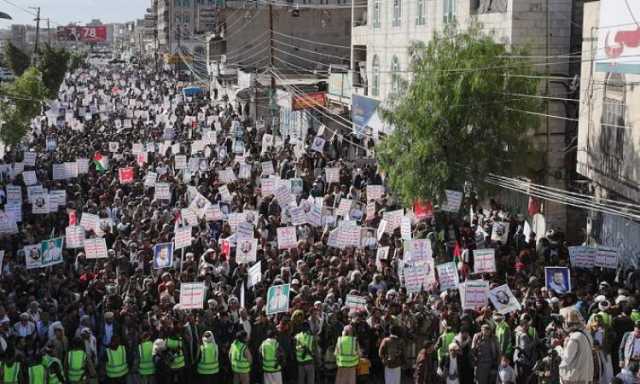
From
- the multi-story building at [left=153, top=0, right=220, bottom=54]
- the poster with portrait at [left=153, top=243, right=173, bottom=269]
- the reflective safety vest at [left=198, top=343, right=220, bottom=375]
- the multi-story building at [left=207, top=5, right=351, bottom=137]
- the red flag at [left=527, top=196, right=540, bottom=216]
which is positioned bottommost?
the reflective safety vest at [left=198, top=343, right=220, bottom=375]

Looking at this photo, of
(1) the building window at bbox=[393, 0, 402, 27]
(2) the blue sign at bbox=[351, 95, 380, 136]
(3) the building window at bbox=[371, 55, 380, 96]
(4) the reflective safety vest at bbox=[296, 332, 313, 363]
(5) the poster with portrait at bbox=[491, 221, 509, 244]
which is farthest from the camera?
(3) the building window at bbox=[371, 55, 380, 96]

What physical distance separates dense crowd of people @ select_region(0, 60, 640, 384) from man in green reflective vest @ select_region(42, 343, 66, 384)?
0.02 m

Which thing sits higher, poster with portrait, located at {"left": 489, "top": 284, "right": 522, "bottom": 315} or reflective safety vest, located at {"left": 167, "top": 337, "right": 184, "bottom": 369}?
poster with portrait, located at {"left": 489, "top": 284, "right": 522, "bottom": 315}

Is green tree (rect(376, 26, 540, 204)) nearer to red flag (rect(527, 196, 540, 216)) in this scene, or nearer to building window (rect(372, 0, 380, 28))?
red flag (rect(527, 196, 540, 216))

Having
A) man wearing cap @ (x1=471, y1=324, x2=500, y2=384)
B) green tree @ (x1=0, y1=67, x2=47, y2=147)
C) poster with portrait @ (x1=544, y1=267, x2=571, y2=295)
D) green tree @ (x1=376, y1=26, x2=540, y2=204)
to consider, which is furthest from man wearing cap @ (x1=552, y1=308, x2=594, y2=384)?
green tree @ (x1=0, y1=67, x2=47, y2=147)

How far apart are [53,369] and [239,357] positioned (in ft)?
8.25

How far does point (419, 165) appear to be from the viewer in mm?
20641

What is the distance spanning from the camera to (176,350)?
1358cm

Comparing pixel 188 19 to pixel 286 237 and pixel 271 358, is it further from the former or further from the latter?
pixel 271 358

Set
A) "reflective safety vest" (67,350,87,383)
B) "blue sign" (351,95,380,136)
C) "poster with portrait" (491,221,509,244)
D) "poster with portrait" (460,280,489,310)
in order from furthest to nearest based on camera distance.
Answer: "blue sign" (351,95,380,136) → "poster with portrait" (491,221,509,244) → "poster with portrait" (460,280,489,310) → "reflective safety vest" (67,350,87,383)

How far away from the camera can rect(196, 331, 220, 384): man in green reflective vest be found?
13.6 m

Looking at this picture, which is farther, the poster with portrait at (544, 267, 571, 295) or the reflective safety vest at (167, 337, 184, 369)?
the poster with portrait at (544, 267, 571, 295)

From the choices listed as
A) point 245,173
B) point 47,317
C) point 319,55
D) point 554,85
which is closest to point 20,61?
point 319,55

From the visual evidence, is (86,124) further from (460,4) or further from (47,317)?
(47,317)
